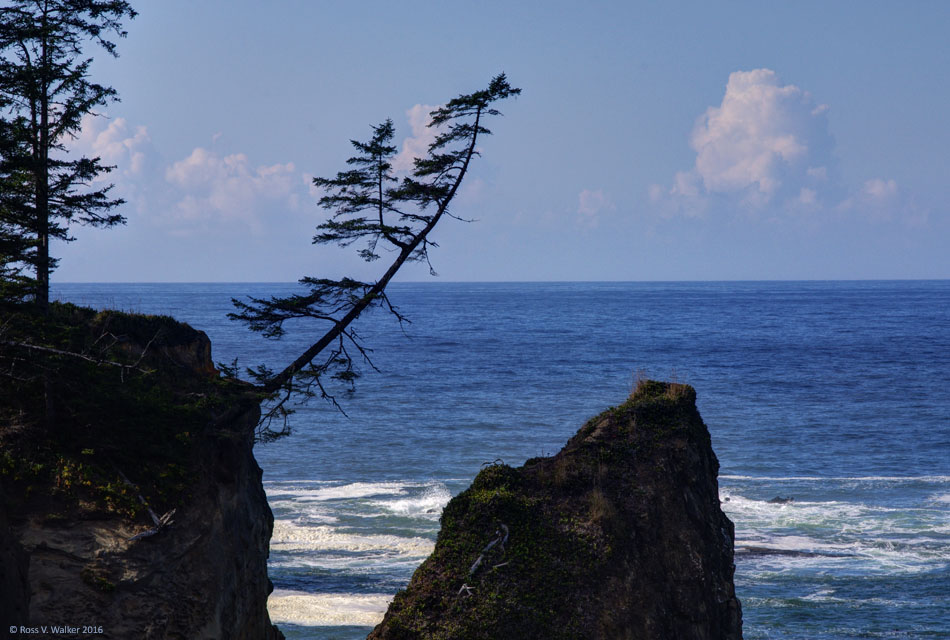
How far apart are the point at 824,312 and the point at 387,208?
6418 inches

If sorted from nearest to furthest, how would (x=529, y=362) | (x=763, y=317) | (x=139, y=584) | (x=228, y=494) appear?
(x=139, y=584) → (x=228, y=494) → (x=529, y=362) → (x=763, y=317)

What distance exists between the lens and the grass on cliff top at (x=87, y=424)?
51.1 ft

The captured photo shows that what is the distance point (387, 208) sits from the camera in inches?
808

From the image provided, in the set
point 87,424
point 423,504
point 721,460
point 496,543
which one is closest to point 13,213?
point 87,424

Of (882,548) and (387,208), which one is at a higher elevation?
(387,208)

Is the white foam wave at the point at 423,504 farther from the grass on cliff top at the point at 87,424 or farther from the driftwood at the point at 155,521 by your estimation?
the driftwood at the point at 155,521

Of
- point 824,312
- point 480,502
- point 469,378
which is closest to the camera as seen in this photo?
point 480,502

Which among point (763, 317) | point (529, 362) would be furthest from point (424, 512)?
point (763, 317)

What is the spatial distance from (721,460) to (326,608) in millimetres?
25109

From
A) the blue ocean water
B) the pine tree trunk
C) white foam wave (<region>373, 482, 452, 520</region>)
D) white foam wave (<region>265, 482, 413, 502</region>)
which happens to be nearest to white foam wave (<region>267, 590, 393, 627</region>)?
the blue ocean water

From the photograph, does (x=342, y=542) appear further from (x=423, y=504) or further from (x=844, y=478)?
(x=844, y=478)

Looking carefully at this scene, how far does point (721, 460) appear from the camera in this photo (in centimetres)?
4297

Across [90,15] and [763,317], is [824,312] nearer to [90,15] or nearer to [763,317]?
[763,317]

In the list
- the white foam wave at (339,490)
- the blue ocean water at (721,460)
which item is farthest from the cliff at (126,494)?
the white foam wave at (339,490)
